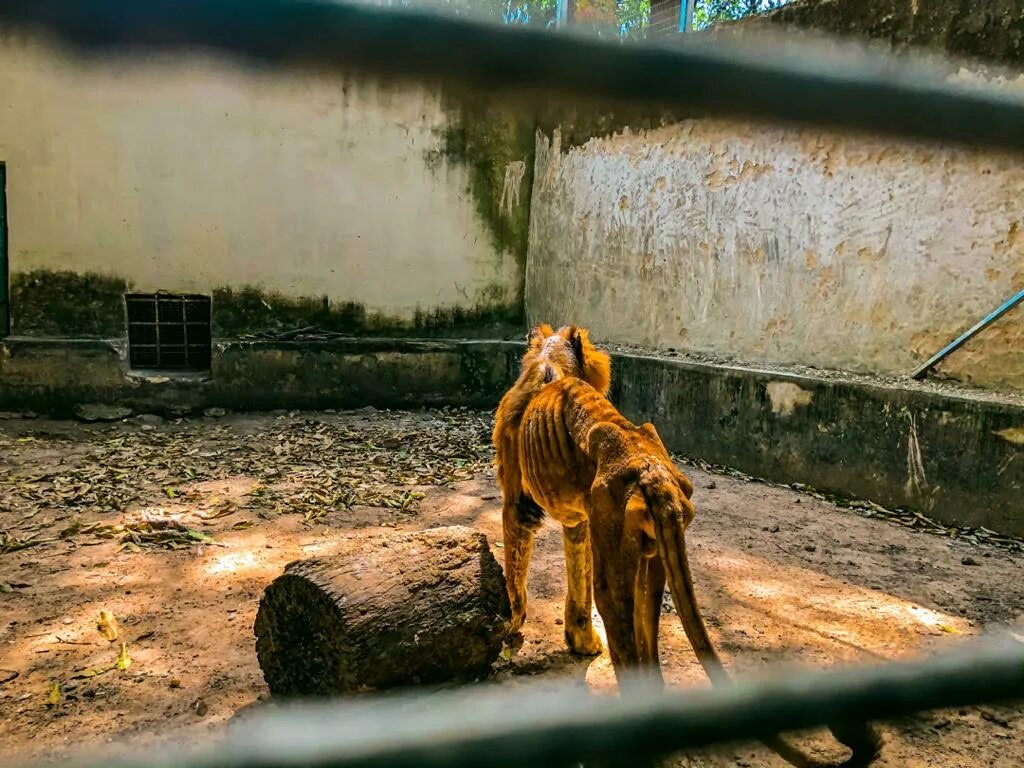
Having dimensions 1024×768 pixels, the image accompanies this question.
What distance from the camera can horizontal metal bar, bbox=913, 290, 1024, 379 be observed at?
440cm

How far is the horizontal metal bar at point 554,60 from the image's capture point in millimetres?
451

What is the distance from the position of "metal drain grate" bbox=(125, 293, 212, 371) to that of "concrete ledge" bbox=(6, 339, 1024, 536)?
36 cm

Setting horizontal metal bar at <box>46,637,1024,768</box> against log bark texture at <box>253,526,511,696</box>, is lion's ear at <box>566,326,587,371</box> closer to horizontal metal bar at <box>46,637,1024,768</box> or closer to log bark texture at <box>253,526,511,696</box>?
log bark texture at <box>253,526,511,696</box>

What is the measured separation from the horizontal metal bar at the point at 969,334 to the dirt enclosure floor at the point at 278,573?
1.16 m

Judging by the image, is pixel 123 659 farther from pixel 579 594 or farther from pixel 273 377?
pixel 273 377

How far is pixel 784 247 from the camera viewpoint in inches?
227

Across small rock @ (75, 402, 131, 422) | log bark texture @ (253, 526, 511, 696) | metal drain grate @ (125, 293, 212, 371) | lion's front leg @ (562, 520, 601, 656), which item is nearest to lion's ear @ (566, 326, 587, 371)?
lion's front leg @ (562, 520, 601, 656)

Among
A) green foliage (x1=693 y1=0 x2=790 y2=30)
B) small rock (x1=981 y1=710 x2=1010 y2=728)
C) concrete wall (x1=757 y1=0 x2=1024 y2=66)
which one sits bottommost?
small rock (x1=981 y1=710 x2=1010 y2=728)

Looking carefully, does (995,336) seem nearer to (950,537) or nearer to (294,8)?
(950,537)

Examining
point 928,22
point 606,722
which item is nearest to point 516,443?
point 606,722

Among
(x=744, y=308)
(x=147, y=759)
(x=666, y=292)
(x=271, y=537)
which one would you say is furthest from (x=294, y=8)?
(x=666, y=292)

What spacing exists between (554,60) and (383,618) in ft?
7.69

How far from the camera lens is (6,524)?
14.5 ft

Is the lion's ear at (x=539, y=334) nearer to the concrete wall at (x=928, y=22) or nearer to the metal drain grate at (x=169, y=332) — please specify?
the concrete wall at (x=928, y=22)
